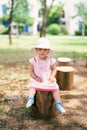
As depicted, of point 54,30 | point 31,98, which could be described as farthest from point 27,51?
point 54,30

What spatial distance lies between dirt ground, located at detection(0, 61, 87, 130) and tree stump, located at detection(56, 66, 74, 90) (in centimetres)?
17

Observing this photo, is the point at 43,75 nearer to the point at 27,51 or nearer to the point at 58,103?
the point at 58,103

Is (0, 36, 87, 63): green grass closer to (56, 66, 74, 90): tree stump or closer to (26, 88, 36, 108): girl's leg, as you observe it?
(56, 66, 74, 90): tree stump

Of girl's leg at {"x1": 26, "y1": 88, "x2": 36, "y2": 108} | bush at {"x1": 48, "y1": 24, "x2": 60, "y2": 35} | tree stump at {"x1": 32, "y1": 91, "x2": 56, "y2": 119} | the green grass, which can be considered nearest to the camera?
girl's leg at {"x1": 26, "y1": 88, "x2": 36, "y2": 108}

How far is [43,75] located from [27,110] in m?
0.78

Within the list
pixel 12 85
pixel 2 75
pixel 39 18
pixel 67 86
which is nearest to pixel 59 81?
pixel 67 86

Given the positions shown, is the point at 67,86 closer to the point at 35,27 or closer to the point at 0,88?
the point at 0,88

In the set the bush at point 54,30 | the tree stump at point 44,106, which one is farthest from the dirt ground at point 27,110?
the bush at point 54,30

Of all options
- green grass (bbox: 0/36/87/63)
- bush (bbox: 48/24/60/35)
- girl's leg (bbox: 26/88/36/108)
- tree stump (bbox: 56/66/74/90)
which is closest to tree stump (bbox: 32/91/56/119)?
girl's leg (bbox: 26/88/36/108)

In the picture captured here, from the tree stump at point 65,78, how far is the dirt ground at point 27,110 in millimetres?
173

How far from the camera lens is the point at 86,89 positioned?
757cm

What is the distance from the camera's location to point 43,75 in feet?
17.2

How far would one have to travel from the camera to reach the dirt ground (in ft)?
16.4

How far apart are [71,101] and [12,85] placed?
193 centimetres
